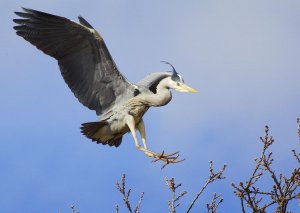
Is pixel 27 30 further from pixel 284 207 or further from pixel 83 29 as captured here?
pixel 284 207

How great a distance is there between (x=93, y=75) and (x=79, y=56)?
26 centimetres

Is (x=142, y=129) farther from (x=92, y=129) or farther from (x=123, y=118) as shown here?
(x=92, y=129)

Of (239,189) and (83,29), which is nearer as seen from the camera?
(239,189)

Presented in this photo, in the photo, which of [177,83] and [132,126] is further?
[132,126]

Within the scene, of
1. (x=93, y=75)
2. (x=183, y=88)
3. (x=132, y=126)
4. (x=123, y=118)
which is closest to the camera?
(x=183, y=88)

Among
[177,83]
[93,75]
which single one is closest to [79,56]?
[93,75]

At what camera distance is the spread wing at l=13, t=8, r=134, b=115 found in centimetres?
732

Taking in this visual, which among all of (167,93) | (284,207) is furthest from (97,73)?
(284,207)

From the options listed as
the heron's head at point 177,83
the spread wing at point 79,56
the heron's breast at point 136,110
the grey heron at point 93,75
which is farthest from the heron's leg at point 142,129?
the heron's head at point 177,83

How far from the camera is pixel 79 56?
24.4 feet

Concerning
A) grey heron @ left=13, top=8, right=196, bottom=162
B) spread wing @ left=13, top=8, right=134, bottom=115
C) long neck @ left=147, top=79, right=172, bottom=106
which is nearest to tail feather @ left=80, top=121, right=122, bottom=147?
grey heron @ left=13, top=8, right=196, bottom=162

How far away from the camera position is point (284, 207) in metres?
5.44

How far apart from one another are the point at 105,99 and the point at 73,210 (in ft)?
4.93

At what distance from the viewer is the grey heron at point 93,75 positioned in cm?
722
